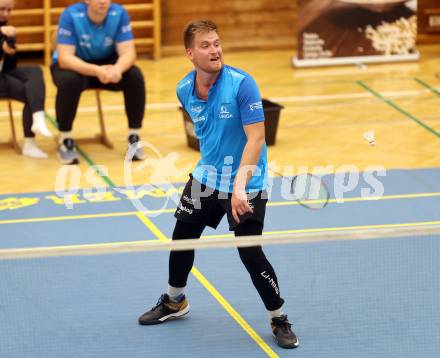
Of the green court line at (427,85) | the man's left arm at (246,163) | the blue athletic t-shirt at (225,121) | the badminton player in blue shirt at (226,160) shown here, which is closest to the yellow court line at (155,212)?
the badminton player in blue shirt at (226,160)

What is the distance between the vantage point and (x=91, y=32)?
9867mm

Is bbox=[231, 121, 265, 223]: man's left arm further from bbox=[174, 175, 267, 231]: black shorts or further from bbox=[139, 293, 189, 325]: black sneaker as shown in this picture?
bbox=[139, 293, 189, 325]: black sneaker

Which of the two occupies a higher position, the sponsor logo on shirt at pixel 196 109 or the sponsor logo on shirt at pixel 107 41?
the sponsor logo on shirt at pixel 196 109

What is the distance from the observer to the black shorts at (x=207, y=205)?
18.9 feet

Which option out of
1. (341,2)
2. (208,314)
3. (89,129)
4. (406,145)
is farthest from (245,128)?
(341,2)

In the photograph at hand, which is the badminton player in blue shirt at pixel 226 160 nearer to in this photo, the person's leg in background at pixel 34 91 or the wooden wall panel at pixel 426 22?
the person's leg in background at pixel 34 91

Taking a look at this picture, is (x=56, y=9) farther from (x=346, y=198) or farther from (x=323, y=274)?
(x=323, y=274)

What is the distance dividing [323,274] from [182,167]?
312 centimetres

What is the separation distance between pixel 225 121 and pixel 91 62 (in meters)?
4.60

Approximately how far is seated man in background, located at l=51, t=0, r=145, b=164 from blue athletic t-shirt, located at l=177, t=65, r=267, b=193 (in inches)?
155

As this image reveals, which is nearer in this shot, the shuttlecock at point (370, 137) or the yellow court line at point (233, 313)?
the yellow court line at point (233, 313)

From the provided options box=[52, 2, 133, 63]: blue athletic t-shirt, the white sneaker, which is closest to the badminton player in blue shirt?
box=[52, 2, 133, 63]: blue athletic t-shirt

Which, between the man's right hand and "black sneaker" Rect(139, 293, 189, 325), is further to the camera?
the man's right hand

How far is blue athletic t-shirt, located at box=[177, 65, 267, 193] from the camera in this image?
5.60 m
